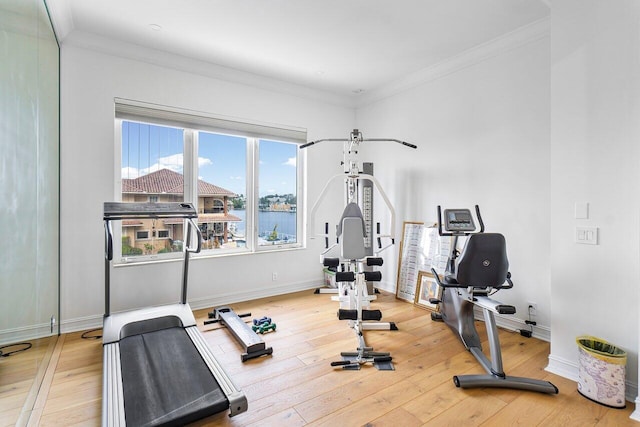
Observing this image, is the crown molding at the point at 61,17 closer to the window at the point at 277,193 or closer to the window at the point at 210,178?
the window at the point at 210,178

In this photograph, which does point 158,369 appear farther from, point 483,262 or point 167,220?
point 483,262

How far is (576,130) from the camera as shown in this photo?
7.34ft

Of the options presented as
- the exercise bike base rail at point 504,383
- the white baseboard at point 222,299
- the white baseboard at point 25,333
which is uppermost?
the white baseboard at point 25,333

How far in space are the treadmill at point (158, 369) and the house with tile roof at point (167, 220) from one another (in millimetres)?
633

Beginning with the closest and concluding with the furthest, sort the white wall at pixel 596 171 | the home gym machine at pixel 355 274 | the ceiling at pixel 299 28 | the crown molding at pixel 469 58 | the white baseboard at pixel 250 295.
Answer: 1. the white wall at pixel 596 171
2. the home gym machine at pixel 355 274
3. the ceiling at pixel 299 28
4. the crown molding at pixel 469 58
5. the white baseboard at pixel 250 295

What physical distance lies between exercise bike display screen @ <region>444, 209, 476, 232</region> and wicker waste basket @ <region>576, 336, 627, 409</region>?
1.10 m

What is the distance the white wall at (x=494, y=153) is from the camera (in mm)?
2969

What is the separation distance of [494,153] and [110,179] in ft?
13.1

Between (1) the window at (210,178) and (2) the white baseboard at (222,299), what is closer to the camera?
(2) the white baseboard at (222,299)

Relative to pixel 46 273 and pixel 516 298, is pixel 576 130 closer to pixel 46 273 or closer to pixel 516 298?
pixel 516 298

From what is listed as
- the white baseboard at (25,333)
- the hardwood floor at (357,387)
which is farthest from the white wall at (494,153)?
the white baseboard at (25,333)

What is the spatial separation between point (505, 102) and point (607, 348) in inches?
90.8

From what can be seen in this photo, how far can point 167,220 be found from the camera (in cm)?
370

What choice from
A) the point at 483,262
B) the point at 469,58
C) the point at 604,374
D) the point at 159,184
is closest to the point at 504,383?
the point at 604,374
